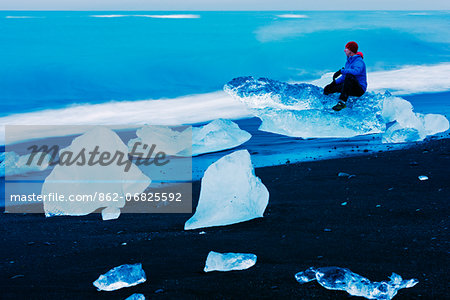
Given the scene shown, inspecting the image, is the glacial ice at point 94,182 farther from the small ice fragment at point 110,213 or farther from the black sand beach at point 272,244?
the black sand beach at point 272,244

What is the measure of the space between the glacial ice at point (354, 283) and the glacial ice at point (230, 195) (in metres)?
0.97

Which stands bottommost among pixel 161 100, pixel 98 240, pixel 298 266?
pixel 161 100

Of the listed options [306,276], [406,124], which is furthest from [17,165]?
[406,124]

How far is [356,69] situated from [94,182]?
12.1 feet

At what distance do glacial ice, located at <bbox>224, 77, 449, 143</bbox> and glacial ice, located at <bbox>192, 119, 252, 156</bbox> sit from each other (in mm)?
551

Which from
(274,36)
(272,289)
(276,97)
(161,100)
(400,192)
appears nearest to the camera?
(272,289)

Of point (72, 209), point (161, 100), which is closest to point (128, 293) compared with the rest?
point (72, 209)

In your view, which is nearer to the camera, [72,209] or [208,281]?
[208,281]

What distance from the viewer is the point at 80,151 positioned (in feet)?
13.6

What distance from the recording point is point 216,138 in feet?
19.5

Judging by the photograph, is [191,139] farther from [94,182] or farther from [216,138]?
[94,182]

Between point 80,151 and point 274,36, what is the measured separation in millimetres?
19222

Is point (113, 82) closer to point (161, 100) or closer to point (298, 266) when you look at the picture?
point (161, 100)

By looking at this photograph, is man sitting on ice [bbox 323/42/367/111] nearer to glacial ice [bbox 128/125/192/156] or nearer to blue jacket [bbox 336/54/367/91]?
blue jacket [bbox 336/54/367/91]
